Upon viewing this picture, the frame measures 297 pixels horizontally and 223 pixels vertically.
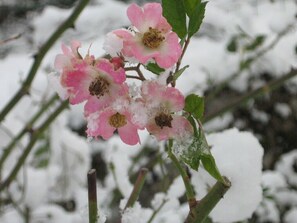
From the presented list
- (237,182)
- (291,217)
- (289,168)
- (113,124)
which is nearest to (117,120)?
(113,124)

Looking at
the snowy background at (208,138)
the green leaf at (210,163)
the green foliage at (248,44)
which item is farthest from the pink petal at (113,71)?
the green foliage at (248,44)

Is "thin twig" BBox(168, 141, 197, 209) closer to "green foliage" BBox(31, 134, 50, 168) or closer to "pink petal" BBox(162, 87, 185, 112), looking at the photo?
"pink petal" BBox(162, 87, 185, 112)

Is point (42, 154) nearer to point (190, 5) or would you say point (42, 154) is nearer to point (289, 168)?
point (289, 168)

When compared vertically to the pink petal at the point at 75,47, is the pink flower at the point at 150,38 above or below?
above

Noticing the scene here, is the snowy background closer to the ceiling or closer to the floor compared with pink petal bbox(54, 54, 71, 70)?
closer to the floor

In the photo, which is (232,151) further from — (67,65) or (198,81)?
→ (198,81)

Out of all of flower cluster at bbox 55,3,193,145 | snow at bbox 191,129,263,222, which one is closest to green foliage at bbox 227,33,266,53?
snow at bbox 191,129,263,222

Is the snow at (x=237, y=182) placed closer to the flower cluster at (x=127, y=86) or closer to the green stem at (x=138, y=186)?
the green stem at (x=138, y=186)

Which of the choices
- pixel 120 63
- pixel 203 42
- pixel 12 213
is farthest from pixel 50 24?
pixel 120 63
